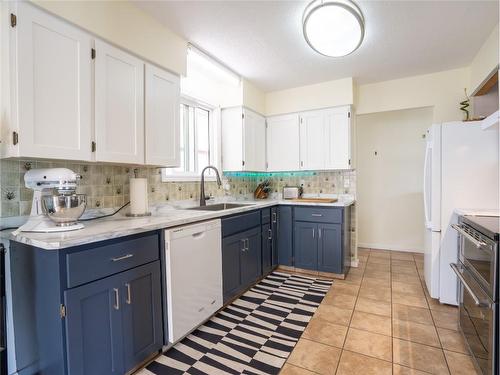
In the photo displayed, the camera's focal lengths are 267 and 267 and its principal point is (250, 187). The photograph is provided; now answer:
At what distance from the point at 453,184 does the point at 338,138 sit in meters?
1.37

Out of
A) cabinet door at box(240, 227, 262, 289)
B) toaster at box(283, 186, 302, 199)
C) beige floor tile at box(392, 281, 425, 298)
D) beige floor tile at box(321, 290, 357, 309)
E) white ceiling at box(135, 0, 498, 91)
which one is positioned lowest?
beige floor tile at box(321, 290, 357, 309)

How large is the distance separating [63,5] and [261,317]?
2.46m

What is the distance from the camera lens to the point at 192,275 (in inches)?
75.2

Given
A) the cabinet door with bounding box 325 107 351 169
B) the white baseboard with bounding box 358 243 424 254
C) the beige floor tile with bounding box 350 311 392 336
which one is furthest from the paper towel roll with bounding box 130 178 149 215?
the white baseboard with bounding box 358 243 424 254

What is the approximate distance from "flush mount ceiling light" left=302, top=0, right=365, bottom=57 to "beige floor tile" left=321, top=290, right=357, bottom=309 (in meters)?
2.14

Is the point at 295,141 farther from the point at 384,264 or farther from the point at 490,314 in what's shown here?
the point at 490,314

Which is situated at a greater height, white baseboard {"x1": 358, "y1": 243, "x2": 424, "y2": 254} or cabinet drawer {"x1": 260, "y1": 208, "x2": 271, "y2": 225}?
cabinet drawer {"x1": 260, "y1": 208, "x2": 271, "y2": 225}

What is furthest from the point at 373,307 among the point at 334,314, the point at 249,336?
the point at 249,336

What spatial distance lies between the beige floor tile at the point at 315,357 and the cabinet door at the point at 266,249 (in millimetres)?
1174

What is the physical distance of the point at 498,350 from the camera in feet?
4.20

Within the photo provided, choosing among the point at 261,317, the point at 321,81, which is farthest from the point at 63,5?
the point at 321,81

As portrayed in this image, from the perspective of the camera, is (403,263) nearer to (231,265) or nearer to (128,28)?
(231,265)

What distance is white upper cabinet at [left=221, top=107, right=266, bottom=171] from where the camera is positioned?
3.32 metres

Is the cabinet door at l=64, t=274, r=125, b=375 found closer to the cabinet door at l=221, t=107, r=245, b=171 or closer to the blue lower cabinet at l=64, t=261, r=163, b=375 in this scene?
the blue lower cabinet at l=64, t=261, r=163, b=375
